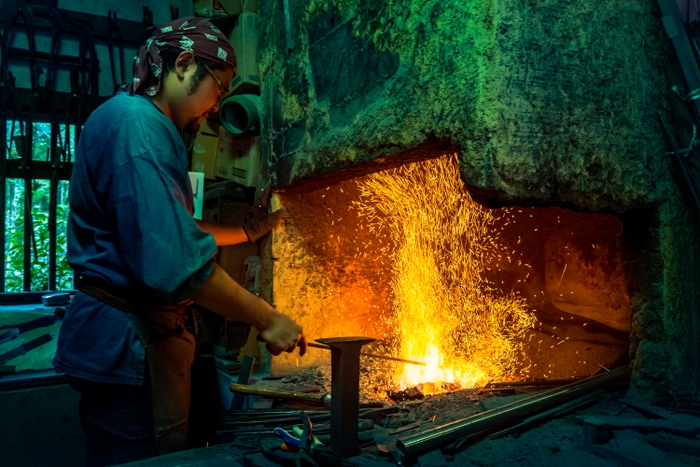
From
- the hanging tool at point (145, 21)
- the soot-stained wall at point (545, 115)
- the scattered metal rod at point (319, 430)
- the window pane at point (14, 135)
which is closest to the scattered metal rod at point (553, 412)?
the soot-stained wall at point (545, 115)

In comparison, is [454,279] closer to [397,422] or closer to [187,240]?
[397,422]

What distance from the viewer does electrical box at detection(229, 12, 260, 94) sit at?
3.91 m

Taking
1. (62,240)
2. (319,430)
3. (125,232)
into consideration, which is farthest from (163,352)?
(62,240)

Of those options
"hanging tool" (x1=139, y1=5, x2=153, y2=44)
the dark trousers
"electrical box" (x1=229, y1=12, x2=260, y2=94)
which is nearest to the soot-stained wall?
the dark trousers

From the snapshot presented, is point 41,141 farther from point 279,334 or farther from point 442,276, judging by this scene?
point 279,334

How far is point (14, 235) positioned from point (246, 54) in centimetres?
319

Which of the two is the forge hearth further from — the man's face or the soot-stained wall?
the man's face

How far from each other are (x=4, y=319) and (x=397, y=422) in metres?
3.13

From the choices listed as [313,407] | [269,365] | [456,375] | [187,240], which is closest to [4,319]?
[269,365]

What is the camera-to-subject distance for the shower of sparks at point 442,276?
330cm

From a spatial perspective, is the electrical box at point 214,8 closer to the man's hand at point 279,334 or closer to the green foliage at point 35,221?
the green foliage at point 35,221

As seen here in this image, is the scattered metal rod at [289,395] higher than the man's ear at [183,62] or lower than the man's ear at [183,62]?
lower

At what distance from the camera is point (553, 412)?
2131mm

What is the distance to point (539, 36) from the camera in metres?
1.84
